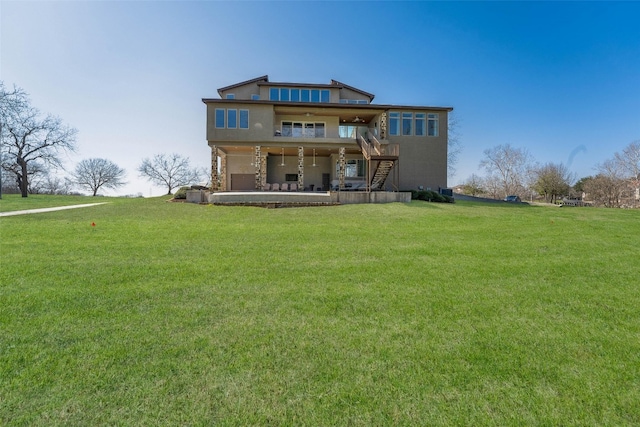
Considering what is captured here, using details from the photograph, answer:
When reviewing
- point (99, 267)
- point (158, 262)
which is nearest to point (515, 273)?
point (158, 262)

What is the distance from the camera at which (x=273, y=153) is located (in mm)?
25641

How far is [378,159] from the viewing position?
1920 cm

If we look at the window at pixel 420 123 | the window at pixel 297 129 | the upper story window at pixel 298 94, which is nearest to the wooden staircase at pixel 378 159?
the window at pixel 420 123

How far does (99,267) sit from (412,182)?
22.3 m

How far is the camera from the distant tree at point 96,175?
50438 mm

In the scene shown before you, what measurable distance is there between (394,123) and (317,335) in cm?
2294

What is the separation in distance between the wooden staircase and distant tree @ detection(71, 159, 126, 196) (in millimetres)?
49222

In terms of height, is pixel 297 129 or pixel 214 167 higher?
pixel 297 129

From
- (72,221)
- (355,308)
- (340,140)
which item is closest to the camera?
(355,308)

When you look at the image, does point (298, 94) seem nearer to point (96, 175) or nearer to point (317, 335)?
point (317, 335)

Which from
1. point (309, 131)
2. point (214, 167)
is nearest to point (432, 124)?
point (309, 131)

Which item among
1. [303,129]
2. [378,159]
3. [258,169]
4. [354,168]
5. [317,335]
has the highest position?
[303,129]

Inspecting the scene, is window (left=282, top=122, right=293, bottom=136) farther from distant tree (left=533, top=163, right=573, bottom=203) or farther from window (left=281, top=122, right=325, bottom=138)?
distant tree (left=533, top=163, right=573, bottom=203)

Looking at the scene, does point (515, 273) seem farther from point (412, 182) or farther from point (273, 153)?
point (273, 153)
